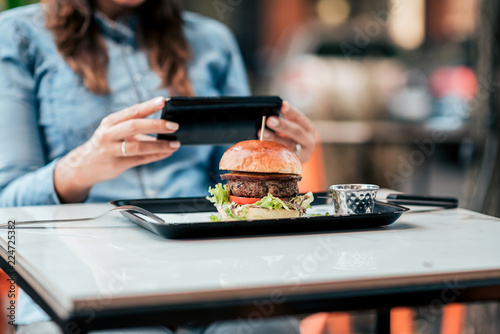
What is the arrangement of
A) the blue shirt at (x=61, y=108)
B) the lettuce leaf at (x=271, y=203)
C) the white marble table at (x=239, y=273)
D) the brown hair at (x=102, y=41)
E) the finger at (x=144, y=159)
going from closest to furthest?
the white marble table at (x=239, y=273), the lettuce leaf at (x=271, y=203), the finger at (x=144, y=159), the blue shirt at (x=61, y=108), the brown hair at (x=102, y=41)

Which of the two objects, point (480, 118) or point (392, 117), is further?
point (392, 117)

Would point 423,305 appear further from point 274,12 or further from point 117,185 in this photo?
point 274,12

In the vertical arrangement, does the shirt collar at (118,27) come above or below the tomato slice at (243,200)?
above

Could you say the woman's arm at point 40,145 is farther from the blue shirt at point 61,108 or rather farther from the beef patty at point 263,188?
the beef patty at point 263,188

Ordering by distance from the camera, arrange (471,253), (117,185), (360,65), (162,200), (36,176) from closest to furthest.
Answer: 1. (471,253)
2. (162,200)
3. (36,176)
4. (117,185)
5. (360,65)

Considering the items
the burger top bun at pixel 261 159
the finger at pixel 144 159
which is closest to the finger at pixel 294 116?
the burger top bun at pixel 261 159

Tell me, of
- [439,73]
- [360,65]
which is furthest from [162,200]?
[439,73]

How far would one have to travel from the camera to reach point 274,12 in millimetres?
6590

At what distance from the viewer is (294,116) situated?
1.63 m

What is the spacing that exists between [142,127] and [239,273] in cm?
69

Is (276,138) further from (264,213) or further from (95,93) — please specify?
(95,93)

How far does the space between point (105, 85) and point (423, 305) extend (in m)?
1.37

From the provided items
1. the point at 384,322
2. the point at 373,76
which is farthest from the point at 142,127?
the point at 373,76

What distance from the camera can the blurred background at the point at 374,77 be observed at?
5641 millimetres
